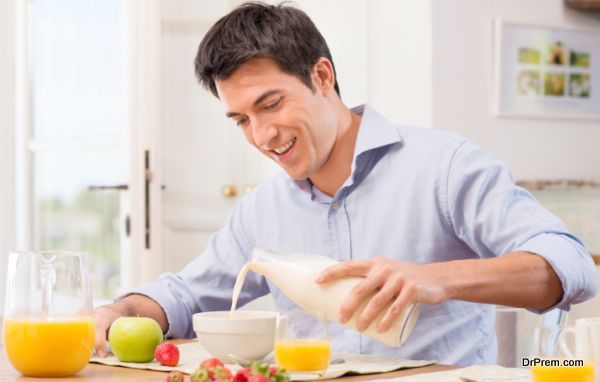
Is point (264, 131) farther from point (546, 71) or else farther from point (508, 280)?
point (546, 71)

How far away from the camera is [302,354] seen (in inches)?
54.8

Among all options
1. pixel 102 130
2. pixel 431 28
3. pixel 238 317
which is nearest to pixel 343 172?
pixel 238 317

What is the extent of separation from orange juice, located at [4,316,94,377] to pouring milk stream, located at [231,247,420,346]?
289 mm

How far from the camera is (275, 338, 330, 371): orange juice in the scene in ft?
4.49

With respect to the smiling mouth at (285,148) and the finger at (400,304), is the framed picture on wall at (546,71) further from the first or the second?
the finger at (400,304)

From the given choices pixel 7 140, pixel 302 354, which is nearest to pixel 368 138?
pixel 302 354

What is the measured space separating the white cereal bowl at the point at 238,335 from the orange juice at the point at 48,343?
0.18 meters

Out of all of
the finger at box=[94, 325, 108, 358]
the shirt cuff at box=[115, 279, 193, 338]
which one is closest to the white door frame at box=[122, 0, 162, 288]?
the shirt cuff at box=[115, 279, 193, 338]

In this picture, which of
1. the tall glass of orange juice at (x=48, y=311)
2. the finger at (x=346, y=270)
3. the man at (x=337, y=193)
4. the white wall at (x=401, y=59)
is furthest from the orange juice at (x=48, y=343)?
the white wall at (x=401, y=59)

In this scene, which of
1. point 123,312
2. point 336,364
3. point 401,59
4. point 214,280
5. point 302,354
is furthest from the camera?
point 401,59

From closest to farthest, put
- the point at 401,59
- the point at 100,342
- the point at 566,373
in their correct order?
the point at 566,373 → the point at 100,342 → the point at 401,59

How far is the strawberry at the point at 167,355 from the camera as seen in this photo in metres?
1.59

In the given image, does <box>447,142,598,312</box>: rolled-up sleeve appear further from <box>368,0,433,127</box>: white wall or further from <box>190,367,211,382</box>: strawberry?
<box>368,0,433,127</box>: white wall

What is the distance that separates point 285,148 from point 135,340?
538 mm
